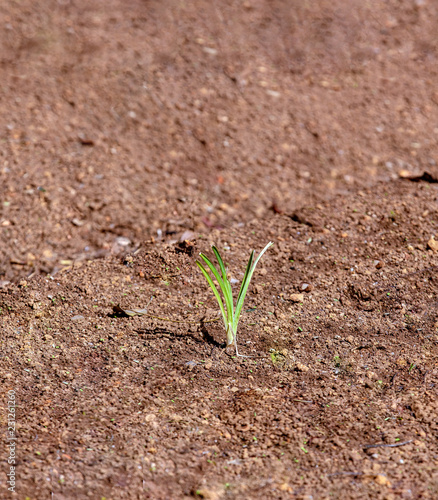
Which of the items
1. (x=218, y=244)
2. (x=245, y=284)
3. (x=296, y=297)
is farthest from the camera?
(x=218, y=244)

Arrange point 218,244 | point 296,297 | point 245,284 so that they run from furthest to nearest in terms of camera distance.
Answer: point 218,244, point 296,297, point 245,284

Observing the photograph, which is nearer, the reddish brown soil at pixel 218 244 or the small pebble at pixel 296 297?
the reddish brown soil at pixel 218 244

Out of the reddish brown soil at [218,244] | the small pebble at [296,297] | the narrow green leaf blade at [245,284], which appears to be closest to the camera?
the reddish brown soil at [218,244]

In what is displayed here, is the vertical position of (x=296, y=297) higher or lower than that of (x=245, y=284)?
lower

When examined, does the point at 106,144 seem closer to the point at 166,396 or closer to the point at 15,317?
the point at 15,317

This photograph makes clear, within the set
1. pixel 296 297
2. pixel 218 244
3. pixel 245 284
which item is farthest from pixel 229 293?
pixel 218 244

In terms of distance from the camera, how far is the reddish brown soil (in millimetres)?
1666

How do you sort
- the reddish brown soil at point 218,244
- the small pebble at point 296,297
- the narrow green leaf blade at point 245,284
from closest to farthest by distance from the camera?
the reddish brown soil at point 218,244 → the narrow green leaf blade at point 245,284 → the small pebble at point 296,297

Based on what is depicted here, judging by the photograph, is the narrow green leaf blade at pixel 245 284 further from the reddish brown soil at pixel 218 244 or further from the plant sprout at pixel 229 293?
the reddish brown soil at pixel 218 244

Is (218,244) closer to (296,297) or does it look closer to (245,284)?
(296,297)

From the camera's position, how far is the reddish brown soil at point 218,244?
1666mm

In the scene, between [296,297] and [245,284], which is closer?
[245,284]

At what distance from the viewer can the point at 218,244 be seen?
2.60m

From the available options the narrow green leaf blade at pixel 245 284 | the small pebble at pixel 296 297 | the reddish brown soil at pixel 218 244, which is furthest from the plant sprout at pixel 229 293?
the small pebble at pixel 296 297
